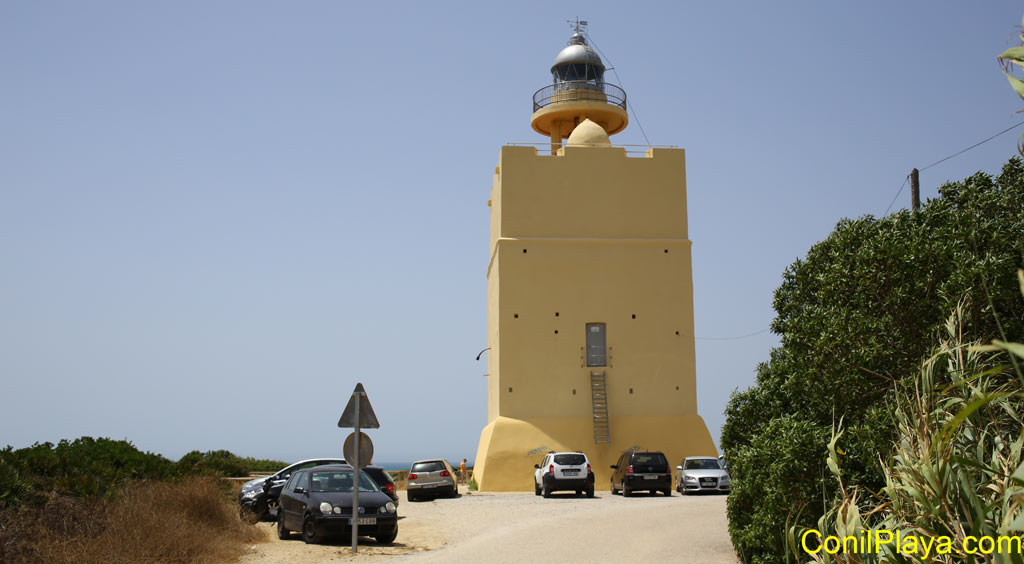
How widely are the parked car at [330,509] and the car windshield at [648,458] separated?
12.2 meters

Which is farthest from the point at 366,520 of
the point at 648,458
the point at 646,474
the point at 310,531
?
the point at 648,458

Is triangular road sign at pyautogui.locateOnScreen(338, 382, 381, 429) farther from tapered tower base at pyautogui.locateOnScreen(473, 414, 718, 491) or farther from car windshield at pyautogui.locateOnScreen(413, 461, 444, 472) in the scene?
tapered tower base at pyautogui.locateOnScreen(473, 414, 718, 491)

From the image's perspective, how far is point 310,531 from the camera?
579 inches

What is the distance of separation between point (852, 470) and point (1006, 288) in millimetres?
2344

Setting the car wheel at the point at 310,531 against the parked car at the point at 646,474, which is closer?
the car wheel at the point at 310,531

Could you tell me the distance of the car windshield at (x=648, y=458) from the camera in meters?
26.3

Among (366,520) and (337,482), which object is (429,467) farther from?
(366,520)

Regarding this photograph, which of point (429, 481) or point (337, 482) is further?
point (429, 481)

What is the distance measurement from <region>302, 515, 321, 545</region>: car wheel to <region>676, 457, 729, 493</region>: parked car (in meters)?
15.1

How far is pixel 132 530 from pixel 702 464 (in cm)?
1977

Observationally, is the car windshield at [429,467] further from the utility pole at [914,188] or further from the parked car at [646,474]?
the utility pole at [914,188]

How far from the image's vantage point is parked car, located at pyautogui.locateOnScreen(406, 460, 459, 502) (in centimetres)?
2684

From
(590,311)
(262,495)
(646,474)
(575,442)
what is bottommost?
(262,495)

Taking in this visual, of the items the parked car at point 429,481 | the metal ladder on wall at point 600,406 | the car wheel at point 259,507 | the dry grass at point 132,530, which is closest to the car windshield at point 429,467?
the parked car at point 429,481
